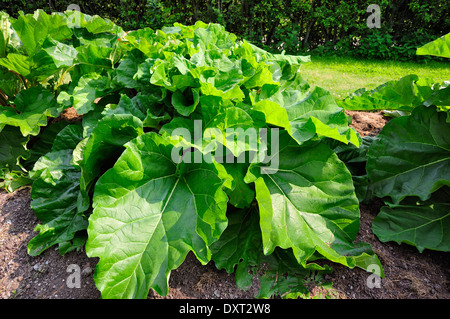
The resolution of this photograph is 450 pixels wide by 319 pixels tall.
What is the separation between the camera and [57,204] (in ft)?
6.89

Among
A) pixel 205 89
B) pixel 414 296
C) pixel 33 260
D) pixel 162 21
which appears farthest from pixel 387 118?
pixel 162 21

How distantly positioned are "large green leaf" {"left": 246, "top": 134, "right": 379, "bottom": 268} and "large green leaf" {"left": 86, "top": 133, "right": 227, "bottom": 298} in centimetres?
31

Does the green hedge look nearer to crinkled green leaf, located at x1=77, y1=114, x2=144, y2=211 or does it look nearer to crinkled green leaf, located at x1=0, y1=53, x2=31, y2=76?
crinkled green leaf, located at x1=0, y1=53, x2=31, y2=76

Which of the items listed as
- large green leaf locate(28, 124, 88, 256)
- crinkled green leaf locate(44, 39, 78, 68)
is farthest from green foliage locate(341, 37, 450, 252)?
crinkled green leaf locate(44, 39, 78, 68)

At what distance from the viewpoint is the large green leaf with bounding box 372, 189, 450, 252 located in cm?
192

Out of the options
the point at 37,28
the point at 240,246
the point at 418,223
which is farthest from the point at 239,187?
the point at 37,28

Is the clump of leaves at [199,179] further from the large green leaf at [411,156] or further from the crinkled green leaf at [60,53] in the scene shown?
the large green leaf at [411,156]

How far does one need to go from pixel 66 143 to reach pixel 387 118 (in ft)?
9.03

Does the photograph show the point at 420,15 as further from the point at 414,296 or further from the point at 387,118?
the point at 414,296

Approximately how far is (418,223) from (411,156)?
44cm

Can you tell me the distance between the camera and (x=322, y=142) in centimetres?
200

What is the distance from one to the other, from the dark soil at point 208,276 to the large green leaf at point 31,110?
796mm

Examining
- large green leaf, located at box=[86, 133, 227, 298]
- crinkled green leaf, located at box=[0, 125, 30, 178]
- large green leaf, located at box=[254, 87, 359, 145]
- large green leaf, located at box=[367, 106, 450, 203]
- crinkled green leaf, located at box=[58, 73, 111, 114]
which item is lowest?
crinkled green leaf, located at box=[0, 125, 30, 178]

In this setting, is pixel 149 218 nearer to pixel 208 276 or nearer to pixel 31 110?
pixel 208 276
